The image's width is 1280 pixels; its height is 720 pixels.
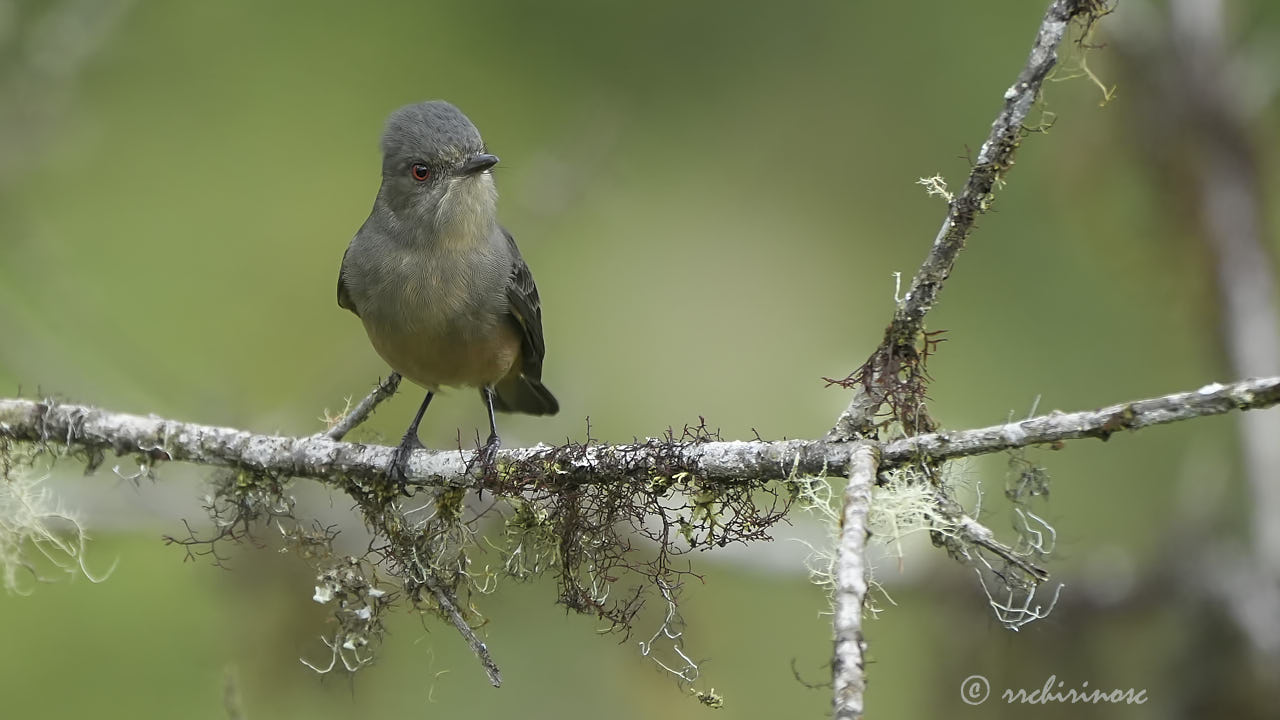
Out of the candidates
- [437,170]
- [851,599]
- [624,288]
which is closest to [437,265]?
[437,170]

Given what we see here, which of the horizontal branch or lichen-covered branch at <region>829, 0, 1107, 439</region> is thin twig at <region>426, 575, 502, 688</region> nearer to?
the horizontal branch

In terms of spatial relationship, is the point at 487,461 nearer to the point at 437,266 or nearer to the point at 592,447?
the point at 592,447

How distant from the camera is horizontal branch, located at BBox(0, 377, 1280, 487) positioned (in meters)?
2.10

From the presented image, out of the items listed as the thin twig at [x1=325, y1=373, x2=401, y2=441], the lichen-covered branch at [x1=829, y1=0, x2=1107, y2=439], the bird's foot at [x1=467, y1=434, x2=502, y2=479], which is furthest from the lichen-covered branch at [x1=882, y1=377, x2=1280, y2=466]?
the thin twig at [x1=325, y1=373, x2=401, y2=441]

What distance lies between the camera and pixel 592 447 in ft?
9.79

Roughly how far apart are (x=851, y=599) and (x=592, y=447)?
110 centimetres

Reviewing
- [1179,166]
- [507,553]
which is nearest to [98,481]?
[507,553]

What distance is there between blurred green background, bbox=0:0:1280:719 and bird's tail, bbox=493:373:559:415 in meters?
0.67

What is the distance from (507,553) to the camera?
3211 millimetres

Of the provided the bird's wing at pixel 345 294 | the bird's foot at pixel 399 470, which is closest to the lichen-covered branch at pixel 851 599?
the bird's foot at pixel 399 470

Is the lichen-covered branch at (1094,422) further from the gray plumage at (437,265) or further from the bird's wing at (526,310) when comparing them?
the bird's wing at (526,310)

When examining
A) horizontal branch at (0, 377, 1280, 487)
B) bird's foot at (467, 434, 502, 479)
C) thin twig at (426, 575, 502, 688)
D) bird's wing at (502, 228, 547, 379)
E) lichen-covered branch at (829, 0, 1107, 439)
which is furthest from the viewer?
bird's wing at (502, 228, 547, 379)

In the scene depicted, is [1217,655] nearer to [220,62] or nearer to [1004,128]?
[1004,128]

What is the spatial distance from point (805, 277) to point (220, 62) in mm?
4550
